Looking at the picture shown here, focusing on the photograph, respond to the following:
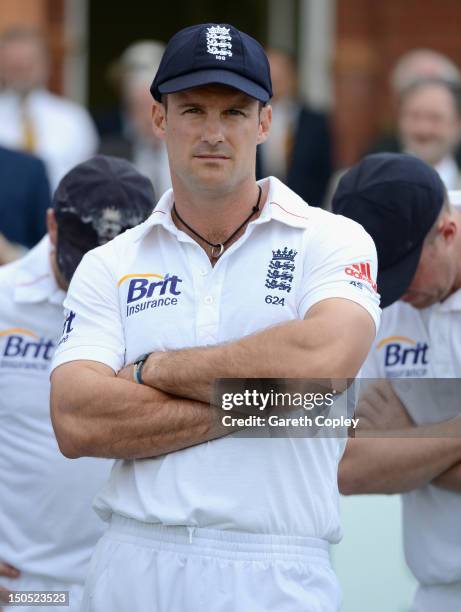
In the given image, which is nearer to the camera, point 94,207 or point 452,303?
point 452,303

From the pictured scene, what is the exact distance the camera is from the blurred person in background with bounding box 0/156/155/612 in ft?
15.3

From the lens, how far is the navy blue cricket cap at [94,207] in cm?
461

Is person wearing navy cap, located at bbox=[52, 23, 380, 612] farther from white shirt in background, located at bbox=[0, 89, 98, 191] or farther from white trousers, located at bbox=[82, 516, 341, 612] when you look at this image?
white shirt in background, located at bbox=[0, 89, 98, 191]

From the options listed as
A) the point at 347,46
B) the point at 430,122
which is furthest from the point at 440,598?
the point at 347,46

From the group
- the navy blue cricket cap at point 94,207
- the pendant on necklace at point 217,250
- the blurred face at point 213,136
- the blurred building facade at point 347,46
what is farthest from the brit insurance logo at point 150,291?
the blurred building facade at point 347,46

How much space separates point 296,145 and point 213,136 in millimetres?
5192

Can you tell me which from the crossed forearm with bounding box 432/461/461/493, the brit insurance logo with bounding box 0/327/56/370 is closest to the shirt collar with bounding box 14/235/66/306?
the brit insurance logo with bounding box 0/327/56/370

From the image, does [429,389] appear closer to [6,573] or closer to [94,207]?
[94,207]

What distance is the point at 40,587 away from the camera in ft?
15.6

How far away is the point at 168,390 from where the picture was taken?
3750 millimetres

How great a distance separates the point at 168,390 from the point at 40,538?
1202 mm

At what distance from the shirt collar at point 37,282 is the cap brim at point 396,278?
3.55 ft

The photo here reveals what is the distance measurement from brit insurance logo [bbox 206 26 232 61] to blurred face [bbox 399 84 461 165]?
3854 mm

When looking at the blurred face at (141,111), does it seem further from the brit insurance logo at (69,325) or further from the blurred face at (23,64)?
the brit insurance logo at (69,325)
